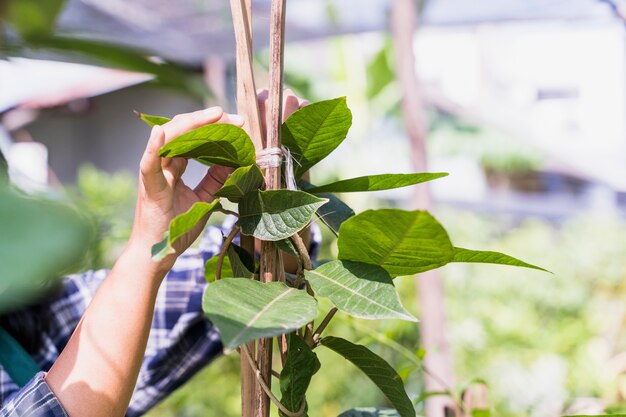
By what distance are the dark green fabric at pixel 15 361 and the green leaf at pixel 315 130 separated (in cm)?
42

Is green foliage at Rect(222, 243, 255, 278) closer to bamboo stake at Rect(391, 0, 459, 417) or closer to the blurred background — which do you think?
the blurred background

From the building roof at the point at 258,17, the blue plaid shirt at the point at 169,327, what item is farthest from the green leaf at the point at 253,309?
the building roof at the point at 258,17

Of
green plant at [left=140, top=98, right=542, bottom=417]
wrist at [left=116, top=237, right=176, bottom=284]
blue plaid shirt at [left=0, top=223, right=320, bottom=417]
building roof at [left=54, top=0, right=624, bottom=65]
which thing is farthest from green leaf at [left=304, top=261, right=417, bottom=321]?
building roof at [left=54, top=0, right=624, bottom=65]

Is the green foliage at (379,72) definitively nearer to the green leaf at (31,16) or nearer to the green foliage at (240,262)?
the green foliage at (240,262)

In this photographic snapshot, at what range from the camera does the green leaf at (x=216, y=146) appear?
15.3 inches

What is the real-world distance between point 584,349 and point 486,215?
13.9ft

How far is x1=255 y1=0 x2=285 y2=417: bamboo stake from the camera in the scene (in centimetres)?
41

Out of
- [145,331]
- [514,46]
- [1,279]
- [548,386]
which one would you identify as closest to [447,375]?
[548,386]

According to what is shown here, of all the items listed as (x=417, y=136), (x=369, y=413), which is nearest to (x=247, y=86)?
(x=369, y=413)

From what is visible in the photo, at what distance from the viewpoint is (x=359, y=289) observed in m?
0.37

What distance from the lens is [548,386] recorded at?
2.41m

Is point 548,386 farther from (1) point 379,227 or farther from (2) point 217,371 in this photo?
(1) point 379,227

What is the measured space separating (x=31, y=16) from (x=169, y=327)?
22.6 inches

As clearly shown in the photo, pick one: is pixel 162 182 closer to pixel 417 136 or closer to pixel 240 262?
pixel 240 262
